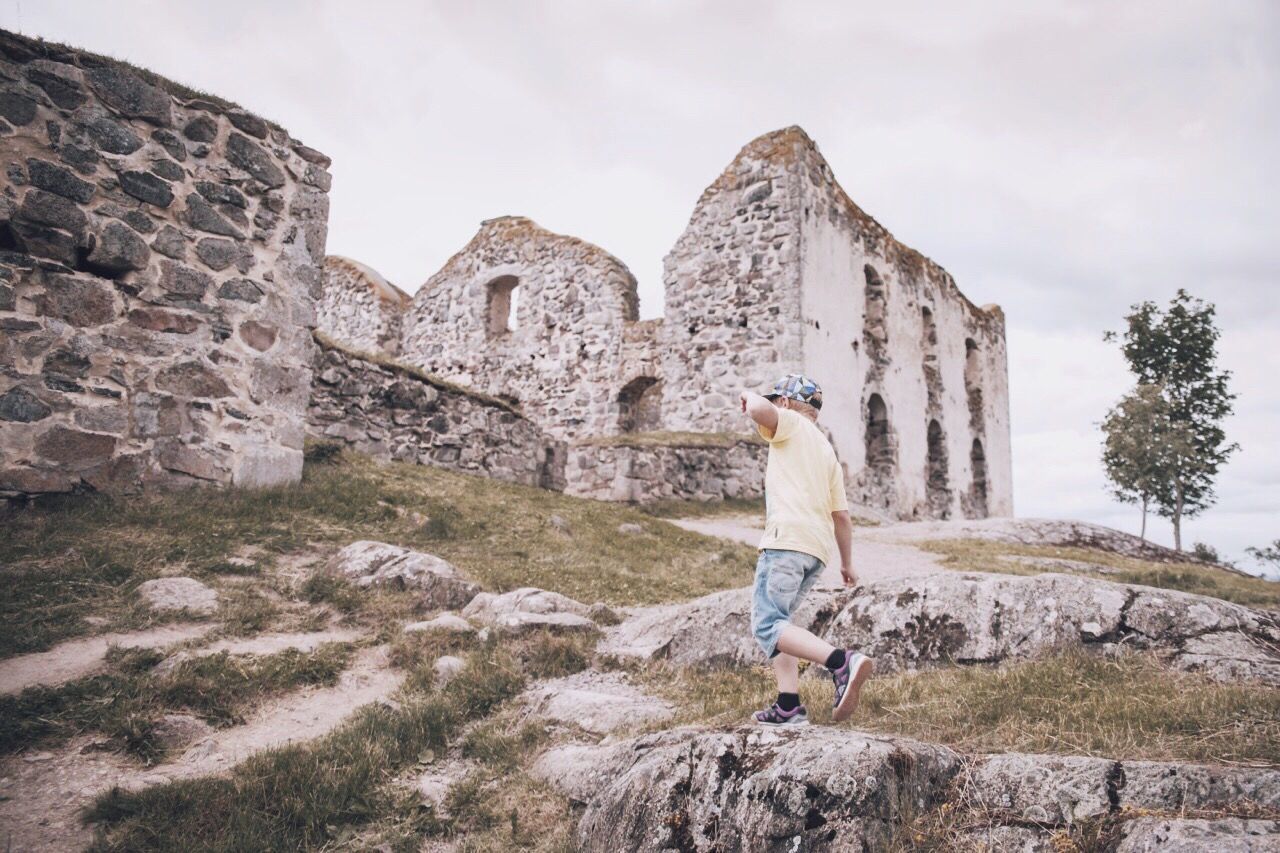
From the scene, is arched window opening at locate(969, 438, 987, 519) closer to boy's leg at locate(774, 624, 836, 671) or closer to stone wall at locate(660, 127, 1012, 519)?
stone wall at locate(660, 127, 1012, 519)

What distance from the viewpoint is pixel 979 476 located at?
23.6 meters

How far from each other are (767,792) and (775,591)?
0.98 m

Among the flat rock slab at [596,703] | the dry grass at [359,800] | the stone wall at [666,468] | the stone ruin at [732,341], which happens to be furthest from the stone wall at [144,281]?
the stone ruin at [732,341]

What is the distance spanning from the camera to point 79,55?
21.0ft

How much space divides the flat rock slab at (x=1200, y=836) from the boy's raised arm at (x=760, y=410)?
196 cm

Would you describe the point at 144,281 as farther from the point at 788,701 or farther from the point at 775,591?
the point at 788,701

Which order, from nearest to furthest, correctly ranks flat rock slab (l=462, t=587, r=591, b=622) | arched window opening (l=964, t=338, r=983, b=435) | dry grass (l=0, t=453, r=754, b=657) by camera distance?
dry grass (l=0, t=453, r=754, b=657), flat rock slab (l=462, t=587, r=591, b=622), arched window opening (l=964, t=338, r=983, b=435)

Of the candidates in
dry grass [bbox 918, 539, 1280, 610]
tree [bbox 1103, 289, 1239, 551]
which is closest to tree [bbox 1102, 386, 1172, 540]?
tree [bbox 1103, 289, 1239, 551]

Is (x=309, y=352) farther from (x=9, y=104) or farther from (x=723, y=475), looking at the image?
(x=723, y=475)

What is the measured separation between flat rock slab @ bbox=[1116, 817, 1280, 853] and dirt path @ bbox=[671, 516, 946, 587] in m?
5.01

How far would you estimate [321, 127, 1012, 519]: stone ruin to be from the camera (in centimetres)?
1517

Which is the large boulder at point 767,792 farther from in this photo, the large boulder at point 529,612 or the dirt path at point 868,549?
the dirt path at point 868,549

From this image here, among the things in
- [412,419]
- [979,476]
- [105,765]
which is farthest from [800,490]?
[979,476]

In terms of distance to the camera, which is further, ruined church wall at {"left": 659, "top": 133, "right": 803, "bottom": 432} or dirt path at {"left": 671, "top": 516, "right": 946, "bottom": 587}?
ruined church wall at {"left": 659, "top": 133, "right": 803, "bottom": 432}
